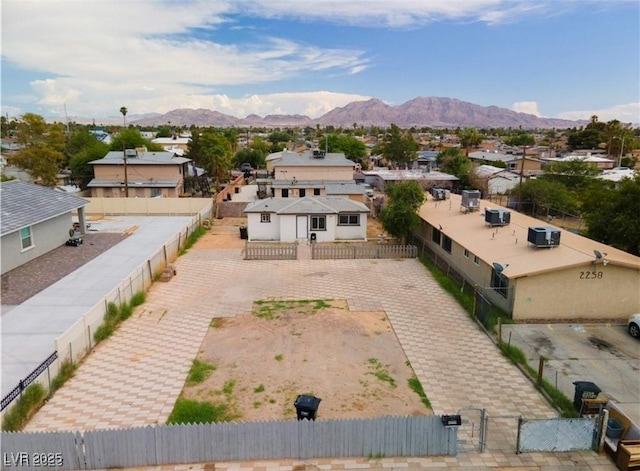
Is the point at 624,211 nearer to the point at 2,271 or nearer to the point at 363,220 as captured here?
the point at 363,220

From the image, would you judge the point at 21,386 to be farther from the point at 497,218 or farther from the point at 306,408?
the point at 497,218

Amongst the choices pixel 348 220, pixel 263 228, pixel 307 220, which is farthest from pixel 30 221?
pixel 348 220

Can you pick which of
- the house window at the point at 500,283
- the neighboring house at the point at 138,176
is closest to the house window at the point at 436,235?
the house window at the point at 500,283

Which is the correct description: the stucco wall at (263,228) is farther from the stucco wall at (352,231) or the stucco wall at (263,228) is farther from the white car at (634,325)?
the white car at (634,325)

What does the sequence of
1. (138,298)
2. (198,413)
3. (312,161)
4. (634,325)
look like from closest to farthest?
(198,413)
(634,325)
(138,298)
(312,161)

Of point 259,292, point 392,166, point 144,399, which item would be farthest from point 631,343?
point 392,166

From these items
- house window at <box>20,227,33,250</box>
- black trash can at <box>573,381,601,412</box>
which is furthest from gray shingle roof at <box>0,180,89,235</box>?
black trash can at <box>573,381,601,412</box>
